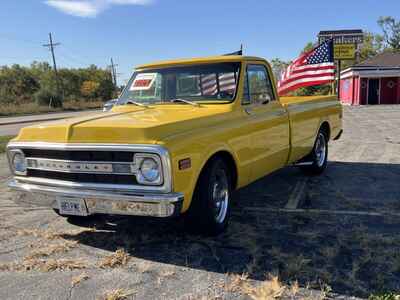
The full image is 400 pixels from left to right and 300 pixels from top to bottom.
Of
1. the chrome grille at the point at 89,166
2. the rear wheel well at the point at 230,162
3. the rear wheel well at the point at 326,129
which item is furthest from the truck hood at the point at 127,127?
the rear wheel well at the point at 326,129

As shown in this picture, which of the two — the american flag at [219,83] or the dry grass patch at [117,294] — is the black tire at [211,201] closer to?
the american flag at [219,83]

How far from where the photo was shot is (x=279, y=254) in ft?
13.5

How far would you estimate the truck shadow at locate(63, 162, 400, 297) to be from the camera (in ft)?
12.2

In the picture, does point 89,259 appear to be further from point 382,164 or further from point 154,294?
point 382,164

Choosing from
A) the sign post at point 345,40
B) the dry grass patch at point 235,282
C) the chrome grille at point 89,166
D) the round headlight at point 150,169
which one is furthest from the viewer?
the sign post at point 345,40

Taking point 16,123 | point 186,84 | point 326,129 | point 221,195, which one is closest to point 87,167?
point 221,195

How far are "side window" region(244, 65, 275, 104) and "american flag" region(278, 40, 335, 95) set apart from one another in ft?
10.6

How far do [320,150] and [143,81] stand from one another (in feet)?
11.9

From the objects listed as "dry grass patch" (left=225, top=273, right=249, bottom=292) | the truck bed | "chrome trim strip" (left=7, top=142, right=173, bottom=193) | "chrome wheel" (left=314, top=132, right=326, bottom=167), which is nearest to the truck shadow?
"dry grass patch" (left=225, top=273, right=249, bottom=292)

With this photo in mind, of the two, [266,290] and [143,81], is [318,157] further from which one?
[266,290]

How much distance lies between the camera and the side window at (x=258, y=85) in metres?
5.37

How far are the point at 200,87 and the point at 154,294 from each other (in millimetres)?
2644

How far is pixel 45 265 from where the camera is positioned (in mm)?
4000

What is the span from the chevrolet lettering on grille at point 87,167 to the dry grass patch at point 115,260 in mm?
841
